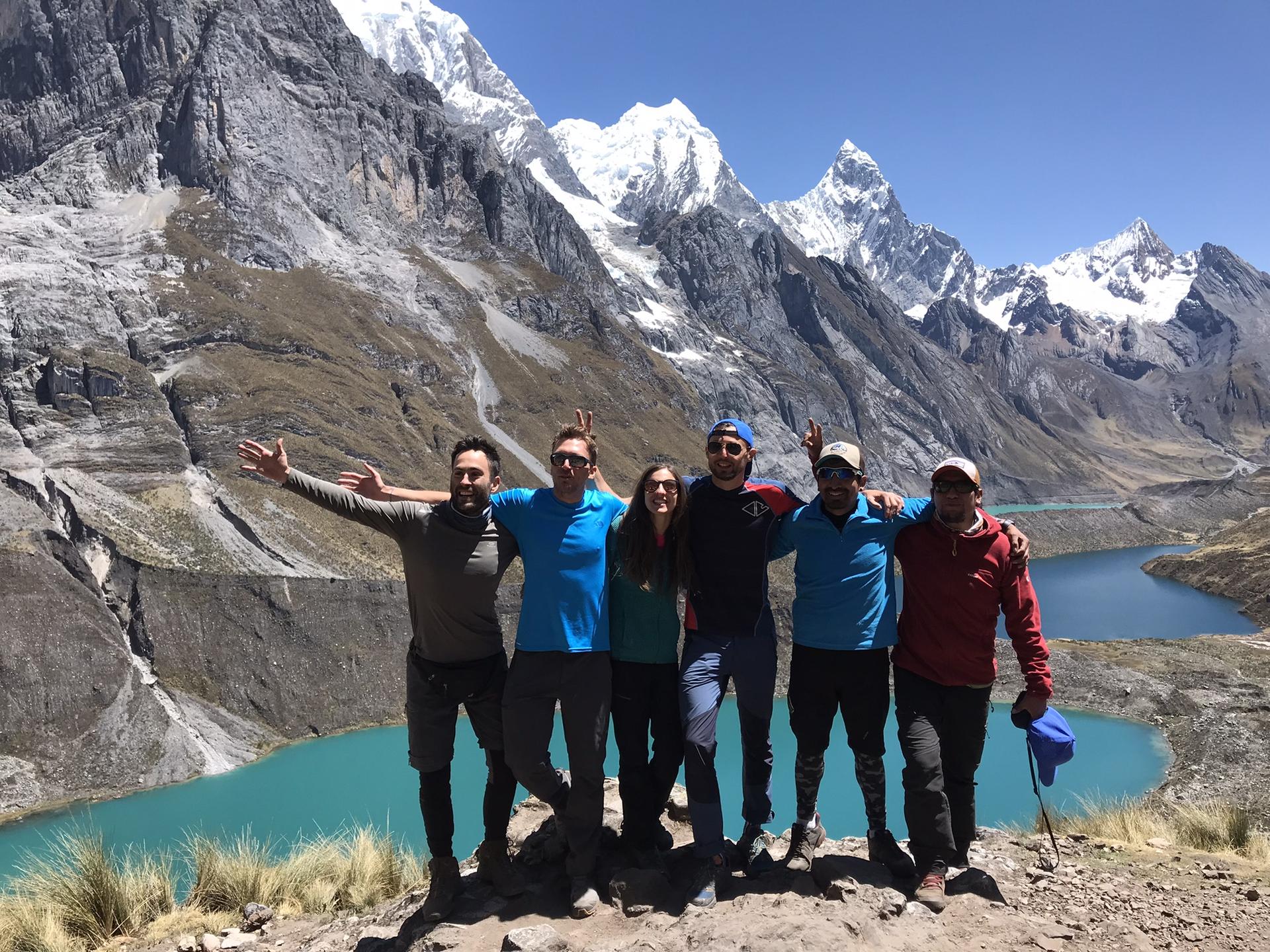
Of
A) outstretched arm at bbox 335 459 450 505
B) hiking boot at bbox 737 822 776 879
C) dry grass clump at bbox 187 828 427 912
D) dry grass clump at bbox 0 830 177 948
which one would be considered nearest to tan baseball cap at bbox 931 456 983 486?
hiking boot at bbox 737 822 776 879

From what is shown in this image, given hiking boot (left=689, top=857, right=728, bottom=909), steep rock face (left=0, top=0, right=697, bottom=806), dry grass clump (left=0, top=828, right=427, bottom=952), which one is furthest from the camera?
steep rock face (left=0, top=0, right=697, bottom=806)

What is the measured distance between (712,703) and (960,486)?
2025mm

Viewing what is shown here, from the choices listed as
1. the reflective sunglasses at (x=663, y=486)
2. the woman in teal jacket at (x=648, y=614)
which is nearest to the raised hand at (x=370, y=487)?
the woman in teal jacket at (x=648, y=614)

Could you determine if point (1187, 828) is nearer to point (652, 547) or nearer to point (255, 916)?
point (652, 547)

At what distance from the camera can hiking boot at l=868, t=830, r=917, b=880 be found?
203 inches

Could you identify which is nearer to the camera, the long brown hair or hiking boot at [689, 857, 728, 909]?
hiking boot at [689, 857, 728, 909]

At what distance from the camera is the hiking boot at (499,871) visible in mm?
5273

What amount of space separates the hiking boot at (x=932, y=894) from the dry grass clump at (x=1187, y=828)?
2.90 m

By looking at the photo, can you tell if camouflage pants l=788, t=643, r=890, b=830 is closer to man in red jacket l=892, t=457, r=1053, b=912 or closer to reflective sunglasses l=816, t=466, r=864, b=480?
man in red jacket l=892, t=457, r=1053, b=912

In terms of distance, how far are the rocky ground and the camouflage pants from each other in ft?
1.59

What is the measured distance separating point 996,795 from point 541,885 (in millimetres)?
23530

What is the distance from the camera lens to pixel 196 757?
27.7 meters

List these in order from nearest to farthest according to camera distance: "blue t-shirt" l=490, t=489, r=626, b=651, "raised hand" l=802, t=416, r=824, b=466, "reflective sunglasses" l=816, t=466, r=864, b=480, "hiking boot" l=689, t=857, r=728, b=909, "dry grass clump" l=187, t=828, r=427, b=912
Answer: "hiking boot" l=689, t=857, r=728, b=909 → "blue t-shirt" l=490, t=489, r=626, b=651 → "reflective sunglasses" l=816, t=466, r=864, b=480 → "raised hand" l=802, t=416, r=824, b=466 → "dry grass clump" l=187, t=828, r=427, b=912

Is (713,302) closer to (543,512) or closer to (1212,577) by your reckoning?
(1212,577)
